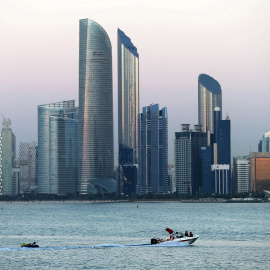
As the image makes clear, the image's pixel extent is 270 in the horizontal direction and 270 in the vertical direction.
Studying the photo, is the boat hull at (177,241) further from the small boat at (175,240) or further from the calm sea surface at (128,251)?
the calm sea surface at (128,251)

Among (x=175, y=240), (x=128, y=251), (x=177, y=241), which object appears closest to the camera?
(x=128, y=251)

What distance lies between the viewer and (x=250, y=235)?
497 ft

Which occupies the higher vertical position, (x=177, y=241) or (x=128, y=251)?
(x=177, y=241)

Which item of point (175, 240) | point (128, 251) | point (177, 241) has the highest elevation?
point (175, 240)

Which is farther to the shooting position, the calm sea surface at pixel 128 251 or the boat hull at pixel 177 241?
the boat hull at pixel 177 241

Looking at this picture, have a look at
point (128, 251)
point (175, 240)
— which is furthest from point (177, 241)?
point (128, 251)

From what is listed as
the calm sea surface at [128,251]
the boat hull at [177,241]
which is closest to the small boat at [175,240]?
the boat hull at [177,241]

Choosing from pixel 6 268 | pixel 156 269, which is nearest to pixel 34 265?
pixel 6 268

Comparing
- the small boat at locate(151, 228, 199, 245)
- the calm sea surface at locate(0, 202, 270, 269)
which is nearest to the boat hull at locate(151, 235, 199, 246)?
the small boat at locate(151, 228, 199, 245)

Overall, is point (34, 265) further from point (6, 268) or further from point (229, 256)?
point (229, 256)

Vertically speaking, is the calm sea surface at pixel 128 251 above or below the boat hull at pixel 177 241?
below

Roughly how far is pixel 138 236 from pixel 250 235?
73.5 feet

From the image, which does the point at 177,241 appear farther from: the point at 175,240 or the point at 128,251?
the point at 128,251

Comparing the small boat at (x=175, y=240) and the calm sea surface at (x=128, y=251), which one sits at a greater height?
the small boat at (x=175, y=240)
